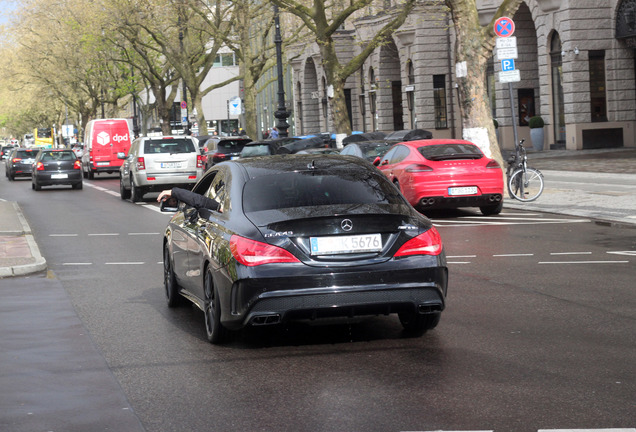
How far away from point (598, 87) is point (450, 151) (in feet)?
72.5

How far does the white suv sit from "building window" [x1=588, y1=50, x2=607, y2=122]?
674 inches

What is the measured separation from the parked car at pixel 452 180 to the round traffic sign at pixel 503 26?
4.64 metres

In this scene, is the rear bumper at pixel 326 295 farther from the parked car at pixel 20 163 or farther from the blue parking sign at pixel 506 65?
the parked car at pixel 20 163

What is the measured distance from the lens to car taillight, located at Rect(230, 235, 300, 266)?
727cm

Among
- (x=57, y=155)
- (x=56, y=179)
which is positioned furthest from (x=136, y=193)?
(x=57, y=155)

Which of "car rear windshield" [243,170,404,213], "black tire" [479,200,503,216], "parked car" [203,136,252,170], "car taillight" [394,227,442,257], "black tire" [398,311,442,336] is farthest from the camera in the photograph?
"parked car" [203,136,252,170]

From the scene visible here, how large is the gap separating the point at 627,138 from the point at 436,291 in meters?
33.6

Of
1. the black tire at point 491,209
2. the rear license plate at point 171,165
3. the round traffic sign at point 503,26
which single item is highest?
the round traffic sign at point 503,26

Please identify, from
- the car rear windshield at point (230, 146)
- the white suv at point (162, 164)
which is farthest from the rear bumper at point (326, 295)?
the car rear windshield at point (230, 146)

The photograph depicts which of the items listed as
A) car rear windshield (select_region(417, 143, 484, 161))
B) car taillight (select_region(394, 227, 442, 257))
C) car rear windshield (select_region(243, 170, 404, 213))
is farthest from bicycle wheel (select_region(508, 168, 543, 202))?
car taillight (select_region(394, 227, 442, 257))

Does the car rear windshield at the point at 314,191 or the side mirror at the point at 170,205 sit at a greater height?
the car rear windshield at the point at 314,191

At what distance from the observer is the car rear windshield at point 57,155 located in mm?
38281

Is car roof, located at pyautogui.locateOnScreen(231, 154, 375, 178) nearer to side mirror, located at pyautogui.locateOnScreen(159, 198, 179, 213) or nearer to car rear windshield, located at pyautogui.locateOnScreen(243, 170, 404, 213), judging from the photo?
car rear windshield, located at pyautogui.locateOnScreen(243, 170, 404, 213)

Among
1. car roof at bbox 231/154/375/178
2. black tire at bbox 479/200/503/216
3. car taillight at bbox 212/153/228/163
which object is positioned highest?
car roof at bbox 231/154/375/178
